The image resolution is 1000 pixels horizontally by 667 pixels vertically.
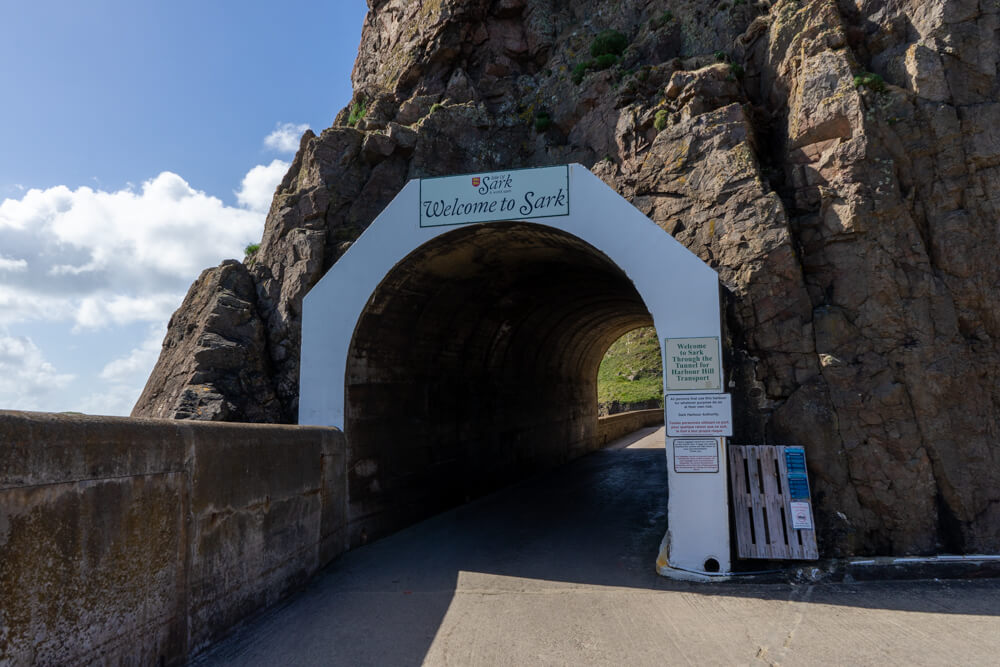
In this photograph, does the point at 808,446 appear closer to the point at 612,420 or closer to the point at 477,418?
the point at 477,418

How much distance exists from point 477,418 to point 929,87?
9.29 metres

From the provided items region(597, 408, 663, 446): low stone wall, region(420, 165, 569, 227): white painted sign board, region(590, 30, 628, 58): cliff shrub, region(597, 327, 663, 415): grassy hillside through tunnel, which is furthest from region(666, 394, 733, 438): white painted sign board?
region(597, 327, 663, 415): grassy hillside through tunnel

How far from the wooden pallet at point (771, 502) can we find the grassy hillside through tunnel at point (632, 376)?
71.9 feet

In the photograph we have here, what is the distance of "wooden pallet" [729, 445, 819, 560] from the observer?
23.1 feet

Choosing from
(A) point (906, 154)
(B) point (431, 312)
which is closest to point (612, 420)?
(B) point (431, 312)

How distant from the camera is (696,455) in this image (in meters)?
7.15

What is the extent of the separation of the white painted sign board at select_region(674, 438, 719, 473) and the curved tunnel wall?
2.61 meters

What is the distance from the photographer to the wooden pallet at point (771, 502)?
23.1ft

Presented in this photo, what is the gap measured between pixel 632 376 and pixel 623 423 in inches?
434

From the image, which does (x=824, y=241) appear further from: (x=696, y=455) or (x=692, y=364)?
(x=696, y=455)

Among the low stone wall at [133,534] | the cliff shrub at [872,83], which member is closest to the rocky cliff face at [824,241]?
the cliff shrub at [872,83]

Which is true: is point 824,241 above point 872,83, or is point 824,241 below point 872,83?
below

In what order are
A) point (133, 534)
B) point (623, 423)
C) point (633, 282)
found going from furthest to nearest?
point (623, 423) < point (633, 282) < point (133, 534)

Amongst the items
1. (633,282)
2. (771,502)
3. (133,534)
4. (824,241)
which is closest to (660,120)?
(824,241)
